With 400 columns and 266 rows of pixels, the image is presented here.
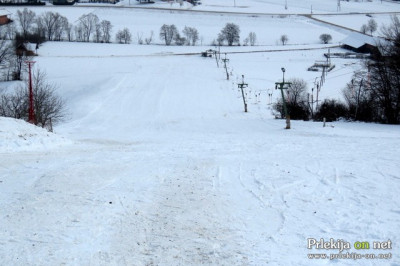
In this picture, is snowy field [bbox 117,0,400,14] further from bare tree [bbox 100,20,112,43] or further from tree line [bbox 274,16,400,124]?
tree line [bbox 274,16,400,124]

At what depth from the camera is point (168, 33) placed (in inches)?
5012

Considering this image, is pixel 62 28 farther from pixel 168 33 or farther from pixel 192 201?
pixel 192 201

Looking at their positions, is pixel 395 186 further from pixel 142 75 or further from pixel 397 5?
pixel 397 5

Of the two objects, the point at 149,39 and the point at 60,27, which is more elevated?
the point at 60,27

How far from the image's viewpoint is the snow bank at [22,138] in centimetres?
1675

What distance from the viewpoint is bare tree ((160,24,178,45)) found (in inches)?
4973

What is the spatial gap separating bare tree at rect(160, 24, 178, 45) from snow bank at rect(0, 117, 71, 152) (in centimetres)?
10992

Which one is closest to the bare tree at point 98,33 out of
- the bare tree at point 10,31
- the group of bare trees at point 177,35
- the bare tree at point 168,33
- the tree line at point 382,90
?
the group of bare trees at point 177,35

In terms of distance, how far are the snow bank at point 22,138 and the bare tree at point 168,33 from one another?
109916 mm

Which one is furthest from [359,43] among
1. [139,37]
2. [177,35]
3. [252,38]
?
[139,37]

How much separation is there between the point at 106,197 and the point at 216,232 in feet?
11.1

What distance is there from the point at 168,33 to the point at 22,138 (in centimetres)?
11425

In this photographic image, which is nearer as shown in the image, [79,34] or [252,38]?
[79,34]

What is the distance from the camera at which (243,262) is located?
7.24 metres
